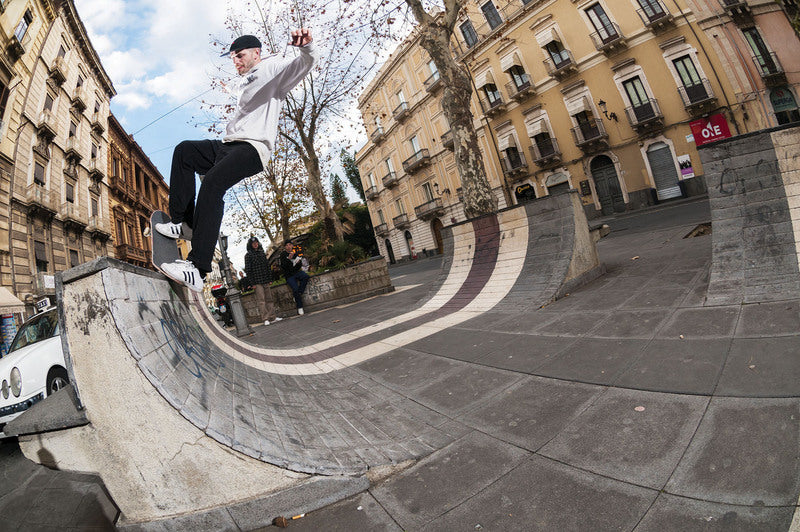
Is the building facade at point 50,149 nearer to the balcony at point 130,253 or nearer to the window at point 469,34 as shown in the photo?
the balcony at point 130,253

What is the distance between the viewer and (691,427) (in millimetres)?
1445

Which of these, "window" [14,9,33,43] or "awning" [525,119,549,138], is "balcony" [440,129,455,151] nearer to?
"awning" [525,119,549,138]

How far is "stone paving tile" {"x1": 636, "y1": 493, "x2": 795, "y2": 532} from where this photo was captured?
3.18 feet

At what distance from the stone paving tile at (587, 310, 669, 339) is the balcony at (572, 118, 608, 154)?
22.9m

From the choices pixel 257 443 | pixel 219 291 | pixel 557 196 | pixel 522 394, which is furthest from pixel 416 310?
pixel 219 291

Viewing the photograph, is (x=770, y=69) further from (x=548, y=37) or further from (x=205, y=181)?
(x=205, y=181)

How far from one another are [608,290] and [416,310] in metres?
2.81

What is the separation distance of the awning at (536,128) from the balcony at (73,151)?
28.8 m

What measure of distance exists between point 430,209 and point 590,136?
14231 millimetres

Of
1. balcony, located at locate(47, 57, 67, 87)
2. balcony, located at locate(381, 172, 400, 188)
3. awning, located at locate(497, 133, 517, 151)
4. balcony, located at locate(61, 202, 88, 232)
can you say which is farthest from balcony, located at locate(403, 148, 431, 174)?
balcony, located at locate(61, 202, 88, 232)

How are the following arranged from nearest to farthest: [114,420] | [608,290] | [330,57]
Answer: [114,420]
[608,290]
[330,57]

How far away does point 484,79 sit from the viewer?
2616cm

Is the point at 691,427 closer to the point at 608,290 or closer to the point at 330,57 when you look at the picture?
the point at 608,290

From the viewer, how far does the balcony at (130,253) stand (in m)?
26.5
